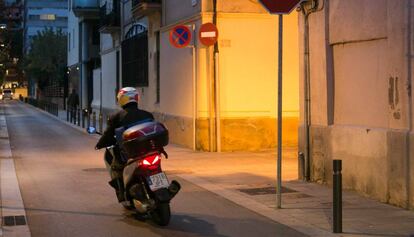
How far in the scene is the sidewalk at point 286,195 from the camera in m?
7.90

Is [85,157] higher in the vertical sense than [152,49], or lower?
lower

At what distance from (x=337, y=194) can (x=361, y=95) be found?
3007mm

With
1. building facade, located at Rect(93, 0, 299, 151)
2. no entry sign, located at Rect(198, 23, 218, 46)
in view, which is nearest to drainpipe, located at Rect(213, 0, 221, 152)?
building facade, located at Rect(93, 0, 299, 151)

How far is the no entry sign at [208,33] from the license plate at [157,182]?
29.8 feet

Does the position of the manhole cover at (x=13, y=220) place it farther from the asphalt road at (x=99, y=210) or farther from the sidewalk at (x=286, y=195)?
the sidewalk at (x=286, y=195)

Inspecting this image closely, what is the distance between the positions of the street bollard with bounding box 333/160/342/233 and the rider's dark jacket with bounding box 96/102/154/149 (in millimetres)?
2448

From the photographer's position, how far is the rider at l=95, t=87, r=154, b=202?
326 inches

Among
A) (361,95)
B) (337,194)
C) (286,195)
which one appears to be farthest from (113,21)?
(337,194)

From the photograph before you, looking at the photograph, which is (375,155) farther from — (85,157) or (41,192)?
(85,157)

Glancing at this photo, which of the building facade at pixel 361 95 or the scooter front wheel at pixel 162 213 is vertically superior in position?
the building facade at pixel 361 95

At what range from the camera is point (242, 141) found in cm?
1720

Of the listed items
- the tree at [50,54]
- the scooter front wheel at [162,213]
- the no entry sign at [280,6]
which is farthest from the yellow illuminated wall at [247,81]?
the tree at [50,54]

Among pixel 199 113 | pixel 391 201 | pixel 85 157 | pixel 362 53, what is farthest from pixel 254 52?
pixel 391 201

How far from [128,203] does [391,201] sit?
3550 mm
